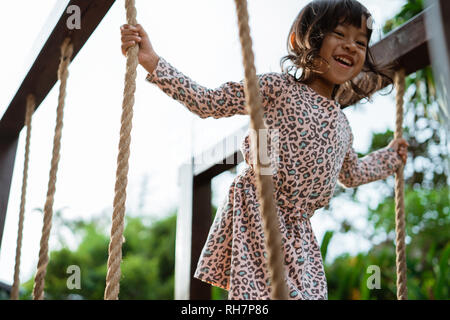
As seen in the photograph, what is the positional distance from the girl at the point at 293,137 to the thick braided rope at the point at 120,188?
0.10m

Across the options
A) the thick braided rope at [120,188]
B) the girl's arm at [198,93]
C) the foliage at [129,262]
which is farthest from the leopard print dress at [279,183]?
the foliage at [129,262]

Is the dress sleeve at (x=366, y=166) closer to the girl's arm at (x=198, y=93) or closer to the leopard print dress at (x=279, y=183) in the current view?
the leopard print dress at (x=279, y=183)

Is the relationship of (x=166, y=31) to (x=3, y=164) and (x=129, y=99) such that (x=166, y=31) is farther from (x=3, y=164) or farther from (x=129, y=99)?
(x=129, y=99)

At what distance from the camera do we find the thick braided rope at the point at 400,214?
109 cm

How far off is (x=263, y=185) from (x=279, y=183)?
1.34ft

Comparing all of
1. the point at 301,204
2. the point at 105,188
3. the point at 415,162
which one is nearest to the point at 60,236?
the point at 105,188

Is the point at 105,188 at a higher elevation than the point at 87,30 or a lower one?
higher

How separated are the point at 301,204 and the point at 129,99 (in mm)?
427

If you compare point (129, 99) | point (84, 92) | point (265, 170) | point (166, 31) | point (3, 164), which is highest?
point (84, 92)

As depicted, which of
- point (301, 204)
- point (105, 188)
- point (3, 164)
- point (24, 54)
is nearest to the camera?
point (301, 204)

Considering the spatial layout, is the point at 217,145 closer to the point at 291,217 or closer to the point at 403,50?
the point at 403,50

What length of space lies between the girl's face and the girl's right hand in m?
0.39

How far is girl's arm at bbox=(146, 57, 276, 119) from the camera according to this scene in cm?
84

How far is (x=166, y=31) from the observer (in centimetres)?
175
